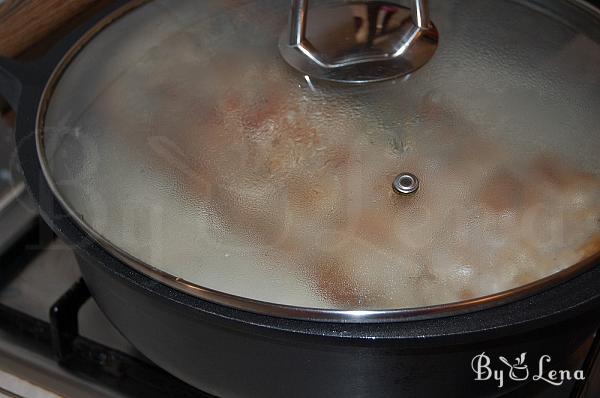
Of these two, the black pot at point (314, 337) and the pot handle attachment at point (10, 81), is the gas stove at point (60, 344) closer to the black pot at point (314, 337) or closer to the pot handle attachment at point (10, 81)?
the black pot at point (314, 337)

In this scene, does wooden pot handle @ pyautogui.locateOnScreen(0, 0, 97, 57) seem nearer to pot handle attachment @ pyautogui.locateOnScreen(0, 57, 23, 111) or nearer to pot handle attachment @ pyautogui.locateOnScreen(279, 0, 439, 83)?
pot handle attachment @ pyautogui.locateOnScreen(0, 57, 23, 111)

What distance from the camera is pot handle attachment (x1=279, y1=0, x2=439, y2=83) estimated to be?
0.96m

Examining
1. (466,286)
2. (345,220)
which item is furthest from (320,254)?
(466,286)

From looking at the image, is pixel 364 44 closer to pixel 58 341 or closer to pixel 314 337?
pixel 314 337

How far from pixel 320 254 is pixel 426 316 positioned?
0.15 metres

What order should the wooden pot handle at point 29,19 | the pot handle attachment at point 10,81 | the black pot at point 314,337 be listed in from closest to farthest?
1. the black pot at point 314,337
2. the pot handle attachment at point 10,81
3. the wooden pot handle at point 29,19

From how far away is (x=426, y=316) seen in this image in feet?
2.29

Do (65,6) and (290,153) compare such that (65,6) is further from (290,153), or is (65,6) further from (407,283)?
(407,283)

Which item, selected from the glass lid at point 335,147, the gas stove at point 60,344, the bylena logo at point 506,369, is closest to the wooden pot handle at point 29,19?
the glass lid at point 335,147

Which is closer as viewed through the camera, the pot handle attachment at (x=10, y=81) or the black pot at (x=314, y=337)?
the black pot at (x=314, y=337)

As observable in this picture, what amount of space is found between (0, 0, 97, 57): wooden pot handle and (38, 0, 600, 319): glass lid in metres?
0.20

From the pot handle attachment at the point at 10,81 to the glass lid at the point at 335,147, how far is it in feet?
0.15

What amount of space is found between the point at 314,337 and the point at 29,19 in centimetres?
76

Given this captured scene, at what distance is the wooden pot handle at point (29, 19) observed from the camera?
114cm
